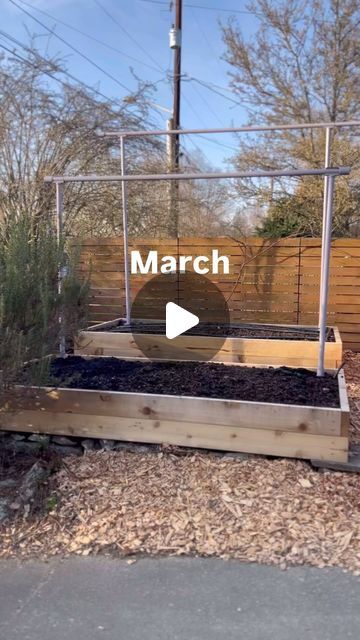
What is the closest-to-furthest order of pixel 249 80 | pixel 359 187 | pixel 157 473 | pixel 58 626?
pixel 58 626, pixel 157 473, pixel 359 187, pixel 249 80

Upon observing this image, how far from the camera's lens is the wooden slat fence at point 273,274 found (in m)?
6.96

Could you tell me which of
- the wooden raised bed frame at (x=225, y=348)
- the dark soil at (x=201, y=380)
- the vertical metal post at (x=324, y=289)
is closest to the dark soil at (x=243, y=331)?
the wooden raised bed frame at (x=225, y=348)

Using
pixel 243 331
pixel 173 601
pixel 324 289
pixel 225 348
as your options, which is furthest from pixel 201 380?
pixel 243 331

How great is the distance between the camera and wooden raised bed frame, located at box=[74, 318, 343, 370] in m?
5.37

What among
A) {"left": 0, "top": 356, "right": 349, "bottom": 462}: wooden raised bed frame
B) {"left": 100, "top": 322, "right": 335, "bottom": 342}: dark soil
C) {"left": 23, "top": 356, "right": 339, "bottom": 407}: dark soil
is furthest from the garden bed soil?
{"left": 0, "top": 356, "right": 349, "bottom": 462}: wooden raised bed frame

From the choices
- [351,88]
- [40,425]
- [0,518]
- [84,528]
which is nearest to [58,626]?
[84,528]

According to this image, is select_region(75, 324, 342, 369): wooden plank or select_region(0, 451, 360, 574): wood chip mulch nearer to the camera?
select_region(0, 451, 360, 574): wood chip mulch

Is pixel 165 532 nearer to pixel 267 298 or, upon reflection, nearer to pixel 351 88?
pixel 267 298

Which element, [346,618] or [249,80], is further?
[249,80]

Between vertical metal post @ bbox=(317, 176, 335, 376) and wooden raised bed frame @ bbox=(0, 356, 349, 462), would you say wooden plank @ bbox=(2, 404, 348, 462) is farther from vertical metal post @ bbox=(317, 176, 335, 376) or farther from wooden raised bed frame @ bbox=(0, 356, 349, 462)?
vertical metal post @ bbox=(317, 176, 335, 376)

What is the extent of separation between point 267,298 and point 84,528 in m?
4.97

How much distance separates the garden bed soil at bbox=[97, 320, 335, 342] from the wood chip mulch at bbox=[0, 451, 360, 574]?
9.28ft

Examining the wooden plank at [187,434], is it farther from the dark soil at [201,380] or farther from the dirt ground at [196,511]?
the dark soil at [201,380]

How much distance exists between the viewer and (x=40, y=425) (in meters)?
3.89
